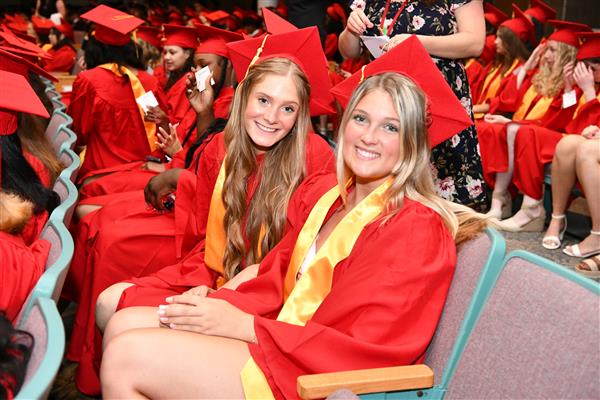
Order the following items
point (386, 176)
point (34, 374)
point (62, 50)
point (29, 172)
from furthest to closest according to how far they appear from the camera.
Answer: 1. point (62, 50)
2. point (29, 172)
3. point (386, 176)
4. point (34, 374)

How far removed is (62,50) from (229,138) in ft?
23.7

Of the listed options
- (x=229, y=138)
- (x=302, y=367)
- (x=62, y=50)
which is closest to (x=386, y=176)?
(x=302, y=367)

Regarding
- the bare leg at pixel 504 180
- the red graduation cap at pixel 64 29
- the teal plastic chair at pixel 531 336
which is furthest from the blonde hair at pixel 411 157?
the red graduation cap at pixel 64 29

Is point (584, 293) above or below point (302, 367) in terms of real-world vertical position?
above

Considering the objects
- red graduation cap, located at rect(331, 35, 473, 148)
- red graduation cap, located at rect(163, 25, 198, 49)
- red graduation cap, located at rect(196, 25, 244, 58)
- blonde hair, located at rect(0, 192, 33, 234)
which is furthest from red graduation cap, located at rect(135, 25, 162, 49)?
red graduation cap, located at rect(331, 35, 473, 148)

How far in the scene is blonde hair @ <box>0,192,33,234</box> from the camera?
6.47 ft

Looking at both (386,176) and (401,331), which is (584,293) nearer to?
(401,331)

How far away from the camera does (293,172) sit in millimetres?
2492

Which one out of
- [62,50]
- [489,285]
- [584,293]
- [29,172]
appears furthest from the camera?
[62,50]

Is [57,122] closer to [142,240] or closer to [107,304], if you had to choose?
[142,240]

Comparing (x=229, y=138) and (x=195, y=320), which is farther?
(x=229, y=138)

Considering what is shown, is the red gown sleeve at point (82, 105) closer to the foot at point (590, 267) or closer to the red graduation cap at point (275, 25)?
the red graduation cap at point (275, 25)

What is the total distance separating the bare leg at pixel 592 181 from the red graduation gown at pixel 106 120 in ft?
8.56

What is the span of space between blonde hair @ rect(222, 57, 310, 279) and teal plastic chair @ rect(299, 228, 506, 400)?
2.65 feet
